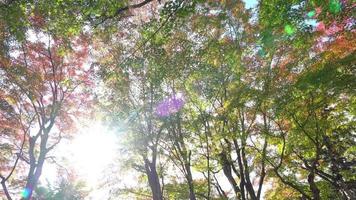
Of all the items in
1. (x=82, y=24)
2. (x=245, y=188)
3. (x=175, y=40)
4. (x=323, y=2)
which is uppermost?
(x=175, y=40)

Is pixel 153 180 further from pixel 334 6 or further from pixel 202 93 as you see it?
pixel 334 6

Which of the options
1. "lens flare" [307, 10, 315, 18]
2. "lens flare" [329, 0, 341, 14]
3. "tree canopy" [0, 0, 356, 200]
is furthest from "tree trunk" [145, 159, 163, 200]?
"lens flare" [329, 0, 341, 14]

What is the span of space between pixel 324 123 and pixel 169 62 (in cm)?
768

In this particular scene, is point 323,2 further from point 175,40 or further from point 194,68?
point 175,40

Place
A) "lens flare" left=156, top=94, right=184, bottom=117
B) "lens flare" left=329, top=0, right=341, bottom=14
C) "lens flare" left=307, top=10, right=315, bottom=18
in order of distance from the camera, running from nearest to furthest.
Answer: "lens flare" left=329, top=0, right=341, bottom=14, "lens flare" left=307, top=10, right=315, bottom=18, "lens flare" left=156, top=94, right=184, bottom=117

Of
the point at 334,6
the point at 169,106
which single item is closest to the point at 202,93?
the point at 169,106

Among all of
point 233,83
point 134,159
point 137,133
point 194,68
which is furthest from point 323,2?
point 134,159

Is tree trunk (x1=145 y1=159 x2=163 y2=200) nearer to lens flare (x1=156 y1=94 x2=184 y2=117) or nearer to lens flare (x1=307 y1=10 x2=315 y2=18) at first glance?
lens flare (x1=156 y1=94 x2=184 y2=117)

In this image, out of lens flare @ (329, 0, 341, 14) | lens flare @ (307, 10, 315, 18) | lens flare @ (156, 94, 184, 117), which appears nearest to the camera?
lens flare @ (329, 0, 341, 14)

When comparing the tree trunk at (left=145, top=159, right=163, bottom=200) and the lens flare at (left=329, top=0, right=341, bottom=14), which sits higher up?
the lens flare at (left=329, top=0, right=341, bottom=14)

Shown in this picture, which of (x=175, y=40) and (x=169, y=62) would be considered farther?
(x=175, y=40)

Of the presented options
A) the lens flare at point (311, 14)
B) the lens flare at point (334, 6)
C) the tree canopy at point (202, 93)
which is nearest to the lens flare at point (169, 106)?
the tree canopy at point (202, 93)

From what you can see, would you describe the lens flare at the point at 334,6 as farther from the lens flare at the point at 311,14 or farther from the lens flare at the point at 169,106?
the lens flare at the point at 169,106

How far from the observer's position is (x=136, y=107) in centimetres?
1319
